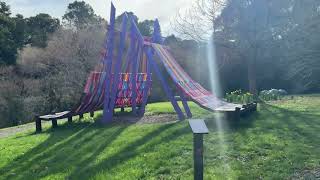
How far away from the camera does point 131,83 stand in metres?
12.8

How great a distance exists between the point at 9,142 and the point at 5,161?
2.37m

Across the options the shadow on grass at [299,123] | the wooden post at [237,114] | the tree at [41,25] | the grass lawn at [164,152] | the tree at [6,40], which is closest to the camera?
the grass lawn at [164,152]

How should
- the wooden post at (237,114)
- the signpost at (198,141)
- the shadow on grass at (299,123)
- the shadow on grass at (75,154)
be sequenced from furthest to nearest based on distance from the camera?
the wooden post at (237,114) → the shadow on grass at (299,123) → the shadow on grass at (75,154) → the signpost at (198,141)

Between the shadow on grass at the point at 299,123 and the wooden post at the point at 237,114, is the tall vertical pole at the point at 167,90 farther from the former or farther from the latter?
the shadow on grass at the point at 299,123

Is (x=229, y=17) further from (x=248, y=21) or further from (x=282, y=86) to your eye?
(x=282, y=86)

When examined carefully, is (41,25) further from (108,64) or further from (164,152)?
(164,152)

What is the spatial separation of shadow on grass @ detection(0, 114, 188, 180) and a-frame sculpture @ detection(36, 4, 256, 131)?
1.10 meters

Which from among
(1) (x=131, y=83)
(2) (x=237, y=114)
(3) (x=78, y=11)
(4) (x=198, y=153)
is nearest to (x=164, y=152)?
(4) (x=198, y=153)

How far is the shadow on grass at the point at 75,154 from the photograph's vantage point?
20.4 ft

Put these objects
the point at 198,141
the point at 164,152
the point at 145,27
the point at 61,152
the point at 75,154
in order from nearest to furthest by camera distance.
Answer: the point at 198,141 → the point at 164,152 → the point at 75,154 → the point at 61,152 → the point at 145,27

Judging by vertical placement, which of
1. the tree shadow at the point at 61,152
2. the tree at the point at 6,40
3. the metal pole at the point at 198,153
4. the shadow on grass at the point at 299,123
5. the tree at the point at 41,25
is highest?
the tree at the point at 41,25

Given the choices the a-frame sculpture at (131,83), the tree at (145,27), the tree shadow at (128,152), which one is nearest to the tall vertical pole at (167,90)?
the a-frame sculpture at (131,83)

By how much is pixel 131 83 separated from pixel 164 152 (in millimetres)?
6248

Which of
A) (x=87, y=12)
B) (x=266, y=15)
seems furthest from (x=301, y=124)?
(x=87, y=12)
